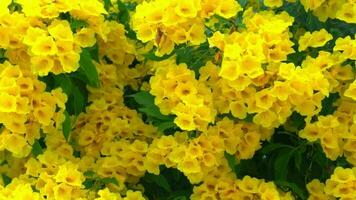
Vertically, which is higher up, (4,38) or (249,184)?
(4,38)

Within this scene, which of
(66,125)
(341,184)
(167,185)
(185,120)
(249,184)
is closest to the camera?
(185,120)

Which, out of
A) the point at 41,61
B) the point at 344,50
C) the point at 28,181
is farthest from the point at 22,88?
the point at 344,50

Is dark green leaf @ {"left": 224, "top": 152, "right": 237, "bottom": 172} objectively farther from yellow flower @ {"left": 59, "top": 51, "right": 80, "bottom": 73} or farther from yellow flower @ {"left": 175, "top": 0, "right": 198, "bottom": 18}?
yellow flower @ {"left": 59, "top": 51, "right": 80, "bottom": 73}

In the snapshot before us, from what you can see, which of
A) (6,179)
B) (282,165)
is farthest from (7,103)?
(282,165)

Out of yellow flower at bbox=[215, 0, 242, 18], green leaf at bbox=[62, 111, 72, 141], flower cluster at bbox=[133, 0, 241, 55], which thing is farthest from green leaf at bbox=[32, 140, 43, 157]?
yellow flower at bbox=[215, 0, 242, 18]

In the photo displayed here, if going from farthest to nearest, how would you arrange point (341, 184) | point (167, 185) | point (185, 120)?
1. point (167, 185)
2. point (341, 184)
3. point (185, 120)

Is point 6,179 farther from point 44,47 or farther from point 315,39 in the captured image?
point 315,39


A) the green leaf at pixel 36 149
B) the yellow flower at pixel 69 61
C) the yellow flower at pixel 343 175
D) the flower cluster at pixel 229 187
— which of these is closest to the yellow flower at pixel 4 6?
the yellow flower at pixel 69 61

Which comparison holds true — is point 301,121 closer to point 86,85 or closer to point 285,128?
point 285,128
